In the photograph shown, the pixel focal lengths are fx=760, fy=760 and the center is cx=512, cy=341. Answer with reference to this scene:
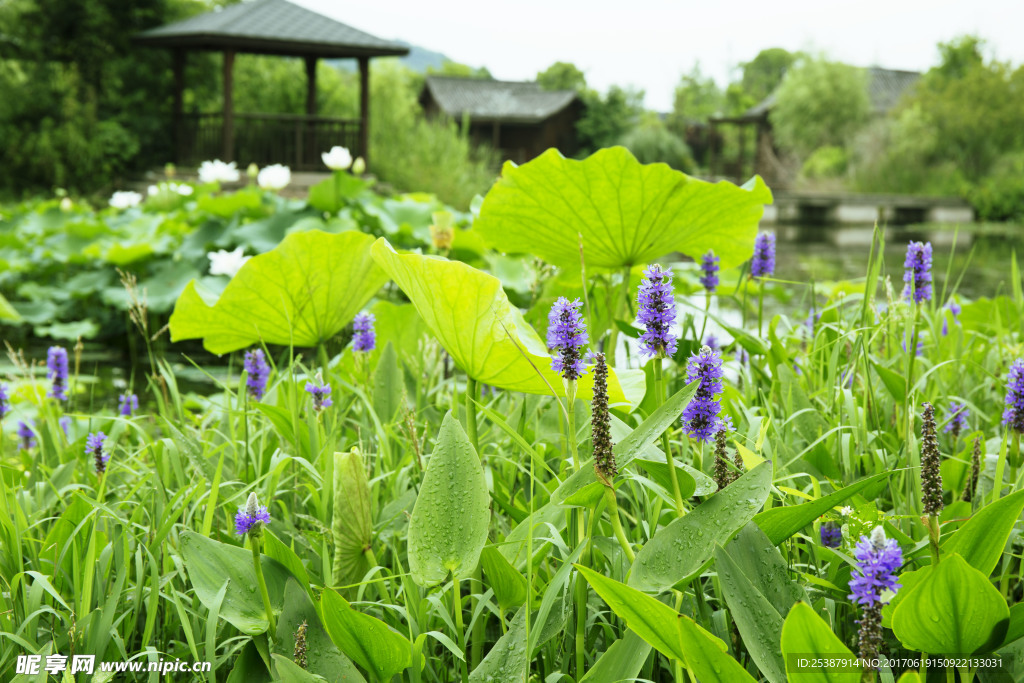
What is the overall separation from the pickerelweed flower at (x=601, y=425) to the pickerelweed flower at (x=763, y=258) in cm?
111

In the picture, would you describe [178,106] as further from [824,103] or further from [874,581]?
[824,103]

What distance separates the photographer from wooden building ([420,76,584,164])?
91.7ft

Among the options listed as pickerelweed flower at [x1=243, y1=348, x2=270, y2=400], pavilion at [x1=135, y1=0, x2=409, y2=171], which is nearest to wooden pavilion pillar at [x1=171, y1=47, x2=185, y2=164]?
pavilion at [x1=135, y1=0, x2=409, y2=171]

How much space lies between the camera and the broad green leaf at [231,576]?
2.84ft

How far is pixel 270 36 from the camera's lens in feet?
36.6

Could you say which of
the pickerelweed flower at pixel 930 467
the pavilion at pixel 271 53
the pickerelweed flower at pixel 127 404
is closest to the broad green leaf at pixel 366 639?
the pickerelweed flower at pixel 930 467

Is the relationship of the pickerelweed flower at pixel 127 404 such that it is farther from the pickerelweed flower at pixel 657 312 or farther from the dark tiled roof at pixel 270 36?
the dark tiled roof at pixel 270 36

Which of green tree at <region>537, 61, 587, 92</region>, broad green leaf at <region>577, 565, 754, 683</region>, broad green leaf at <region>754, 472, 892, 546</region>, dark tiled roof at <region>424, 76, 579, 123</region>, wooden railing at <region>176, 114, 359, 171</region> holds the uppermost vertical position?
green tree at <region>537, 61, 587, 92</region>

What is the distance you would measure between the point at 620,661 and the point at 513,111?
2886 centimetres

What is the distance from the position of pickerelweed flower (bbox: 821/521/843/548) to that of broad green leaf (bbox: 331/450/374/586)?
0.60 m

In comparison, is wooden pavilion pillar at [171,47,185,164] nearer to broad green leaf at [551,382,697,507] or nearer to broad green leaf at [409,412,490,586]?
broad green leaf at [409,412,490,586]

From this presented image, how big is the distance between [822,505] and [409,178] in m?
10.8

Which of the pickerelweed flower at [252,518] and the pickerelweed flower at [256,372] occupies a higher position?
the pickerelweed flower at [252,518]

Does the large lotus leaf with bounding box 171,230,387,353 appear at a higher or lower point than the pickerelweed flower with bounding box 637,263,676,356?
lower
